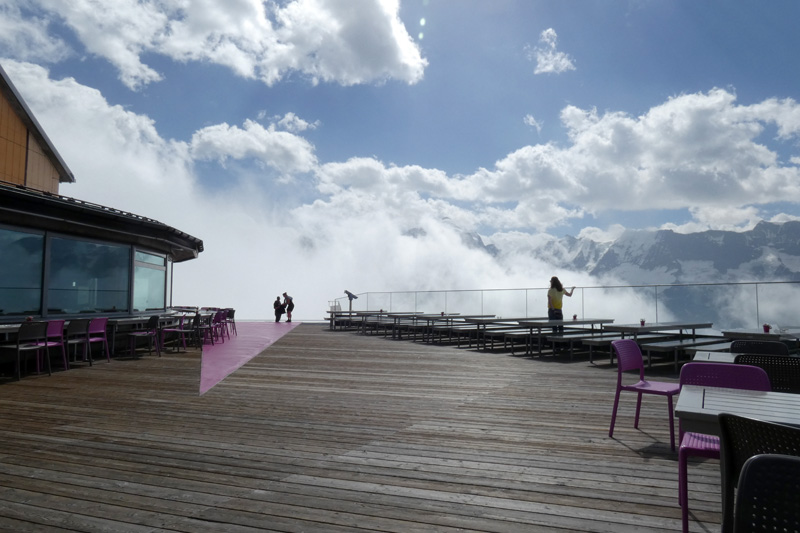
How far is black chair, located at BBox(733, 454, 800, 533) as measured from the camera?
126 cm

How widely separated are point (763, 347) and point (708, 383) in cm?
155

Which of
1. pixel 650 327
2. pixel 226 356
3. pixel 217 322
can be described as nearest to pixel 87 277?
pixel 226 356

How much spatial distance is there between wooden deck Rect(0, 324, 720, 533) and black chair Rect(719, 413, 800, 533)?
3.31ft

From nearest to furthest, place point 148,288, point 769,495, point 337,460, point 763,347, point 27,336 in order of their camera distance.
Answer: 1. point 769,495
2. point 337,460
3. point 763,347
4. point 27,336
5. point 148,288

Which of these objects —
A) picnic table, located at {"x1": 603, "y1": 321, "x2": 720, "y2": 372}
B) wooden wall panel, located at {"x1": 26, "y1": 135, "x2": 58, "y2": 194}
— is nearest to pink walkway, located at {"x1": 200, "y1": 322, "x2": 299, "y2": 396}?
picnic table, located at {"x1": 603, "y1": 321, "x2": 720, "y2": 372}

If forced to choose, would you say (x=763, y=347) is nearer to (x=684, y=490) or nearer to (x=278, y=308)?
(x=684, y=490)

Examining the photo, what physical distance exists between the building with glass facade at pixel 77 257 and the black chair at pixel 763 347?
934 cm

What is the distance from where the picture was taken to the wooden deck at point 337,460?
8.58ft

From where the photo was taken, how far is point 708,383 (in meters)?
2.95

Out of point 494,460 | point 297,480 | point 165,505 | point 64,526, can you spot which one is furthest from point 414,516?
point 64,526

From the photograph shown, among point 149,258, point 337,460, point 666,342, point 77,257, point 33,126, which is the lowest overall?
point 337,460

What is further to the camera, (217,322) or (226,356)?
(217,322)

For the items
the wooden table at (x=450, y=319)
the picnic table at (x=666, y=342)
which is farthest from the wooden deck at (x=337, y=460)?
the wooden table at (x=450, y=319)

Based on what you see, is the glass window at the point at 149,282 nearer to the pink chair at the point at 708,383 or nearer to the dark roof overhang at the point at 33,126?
the dark roof overhang at the point at 33,126
